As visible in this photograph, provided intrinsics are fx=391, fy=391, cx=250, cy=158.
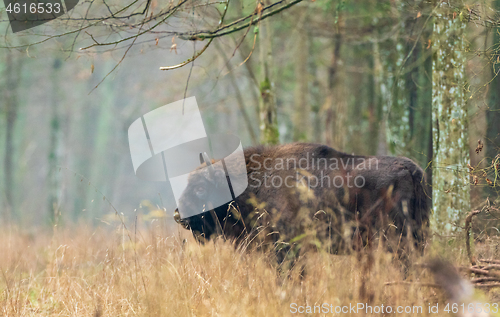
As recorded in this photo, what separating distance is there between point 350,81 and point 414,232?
1018cm

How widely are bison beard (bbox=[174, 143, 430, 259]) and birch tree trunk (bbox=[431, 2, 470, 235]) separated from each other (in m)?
0.52

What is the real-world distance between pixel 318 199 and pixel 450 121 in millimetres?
2060

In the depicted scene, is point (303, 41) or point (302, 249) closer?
point (302, 249)

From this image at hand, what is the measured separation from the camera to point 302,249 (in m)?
4.68

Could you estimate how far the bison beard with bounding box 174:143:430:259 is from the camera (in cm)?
489

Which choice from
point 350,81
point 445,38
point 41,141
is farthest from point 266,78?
point 41,141

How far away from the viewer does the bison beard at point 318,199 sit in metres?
→ 4.89

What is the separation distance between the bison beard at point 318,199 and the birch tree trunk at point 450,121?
52 cm

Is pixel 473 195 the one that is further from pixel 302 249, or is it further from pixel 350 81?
pixel 350 81

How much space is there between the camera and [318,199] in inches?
204

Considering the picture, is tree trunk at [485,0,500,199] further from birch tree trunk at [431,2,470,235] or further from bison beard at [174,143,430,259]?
bison beard at [174,143,430,259]

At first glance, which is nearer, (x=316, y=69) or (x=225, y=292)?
(x=225, y=292)

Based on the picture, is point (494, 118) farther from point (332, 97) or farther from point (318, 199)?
point (332, 97)

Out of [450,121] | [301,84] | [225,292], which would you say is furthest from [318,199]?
[301,84]
